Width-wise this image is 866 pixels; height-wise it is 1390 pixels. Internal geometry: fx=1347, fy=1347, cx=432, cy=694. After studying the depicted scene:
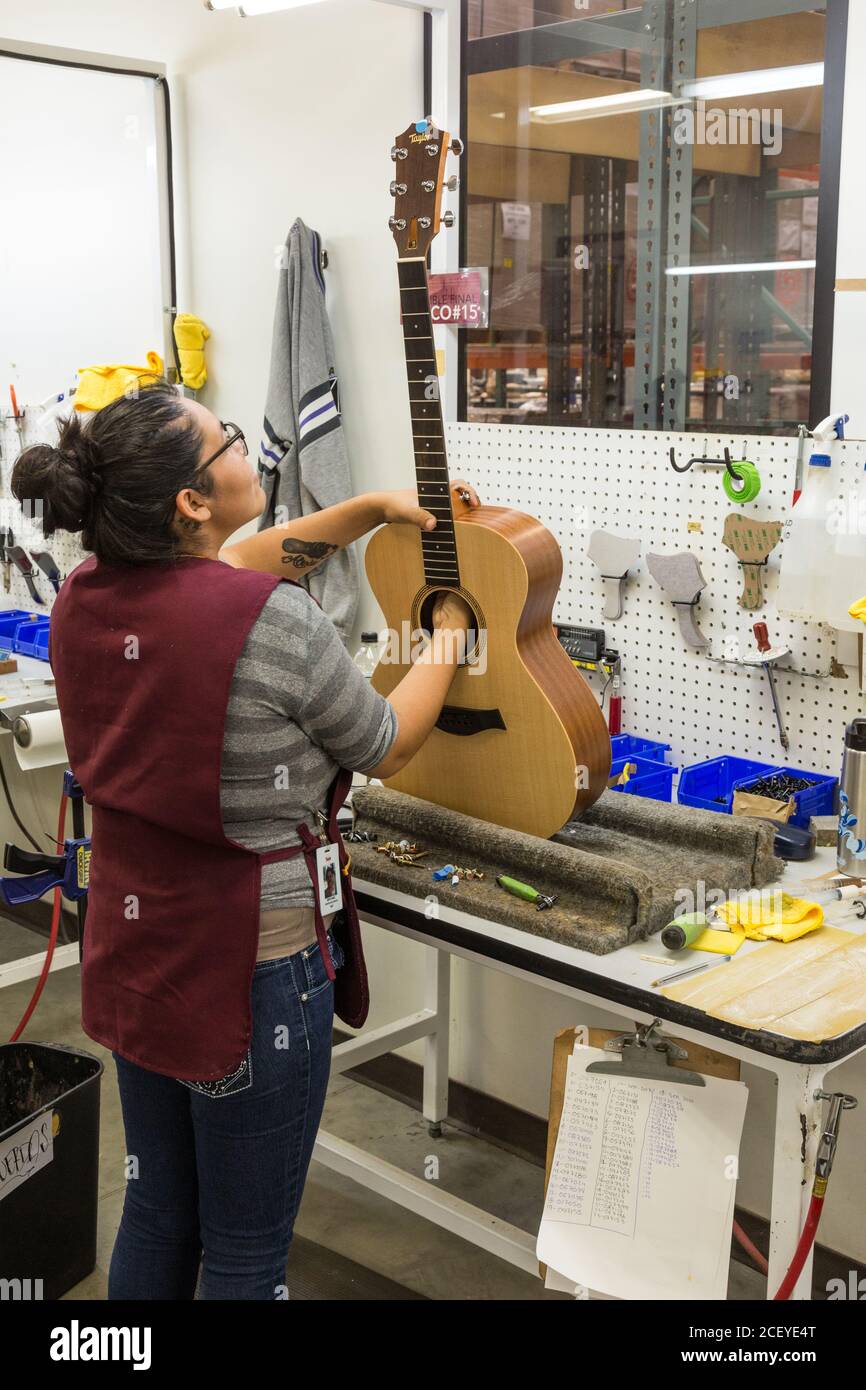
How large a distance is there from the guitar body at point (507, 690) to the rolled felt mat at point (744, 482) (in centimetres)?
35

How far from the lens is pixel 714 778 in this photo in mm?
2191

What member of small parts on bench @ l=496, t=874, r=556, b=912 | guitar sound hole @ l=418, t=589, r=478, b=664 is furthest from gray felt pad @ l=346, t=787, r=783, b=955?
guitar sound hole @ l=418, t=589, r=478, b=664

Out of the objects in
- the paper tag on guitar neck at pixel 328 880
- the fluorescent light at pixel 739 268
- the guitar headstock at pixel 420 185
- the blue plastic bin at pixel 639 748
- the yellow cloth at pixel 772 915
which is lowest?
the yellow cloth at pixel 772 915

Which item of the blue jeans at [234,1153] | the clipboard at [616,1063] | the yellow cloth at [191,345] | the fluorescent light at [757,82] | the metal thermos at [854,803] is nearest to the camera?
the blue jeans at [234,1153]

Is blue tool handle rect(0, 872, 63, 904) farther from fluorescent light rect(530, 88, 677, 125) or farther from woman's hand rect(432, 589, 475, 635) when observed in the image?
fluorescent light rect(530, 88, 677, 125)

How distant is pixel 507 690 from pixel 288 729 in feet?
1.69

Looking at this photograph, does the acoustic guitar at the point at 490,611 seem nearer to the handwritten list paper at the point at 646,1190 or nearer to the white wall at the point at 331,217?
the handwritten list paper at the point at 646,1190

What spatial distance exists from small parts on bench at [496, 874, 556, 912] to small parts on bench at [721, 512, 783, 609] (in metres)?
0.64

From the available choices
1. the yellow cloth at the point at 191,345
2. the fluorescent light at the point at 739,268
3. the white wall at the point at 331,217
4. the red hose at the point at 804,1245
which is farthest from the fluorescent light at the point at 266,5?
the red hose at the point at 804,1245

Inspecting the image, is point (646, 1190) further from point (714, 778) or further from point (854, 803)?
point (714, 778)

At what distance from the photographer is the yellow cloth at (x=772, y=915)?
1.77 meters

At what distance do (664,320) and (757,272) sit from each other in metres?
0.18

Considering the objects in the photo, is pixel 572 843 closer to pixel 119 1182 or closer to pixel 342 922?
pixel 342 922

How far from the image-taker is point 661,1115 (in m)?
1.69
